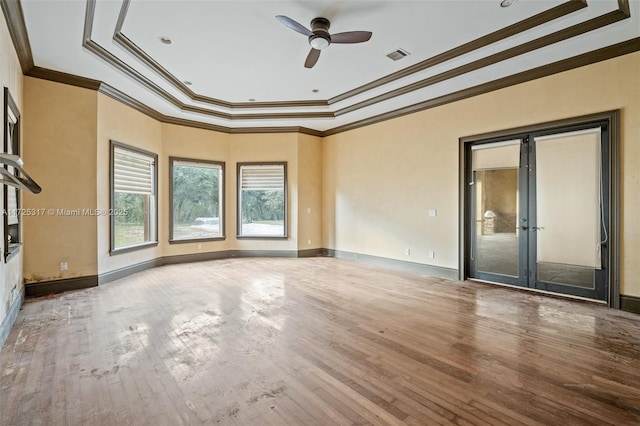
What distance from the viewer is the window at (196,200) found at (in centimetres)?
700

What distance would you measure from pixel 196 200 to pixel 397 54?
5.28 m

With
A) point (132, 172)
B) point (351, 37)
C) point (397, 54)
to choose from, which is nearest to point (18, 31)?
point (132, 172)

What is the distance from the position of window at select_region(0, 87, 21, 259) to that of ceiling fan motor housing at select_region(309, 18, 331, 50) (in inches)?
127

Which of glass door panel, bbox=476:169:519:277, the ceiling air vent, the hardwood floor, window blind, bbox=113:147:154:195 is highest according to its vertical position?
the ceiling air vent

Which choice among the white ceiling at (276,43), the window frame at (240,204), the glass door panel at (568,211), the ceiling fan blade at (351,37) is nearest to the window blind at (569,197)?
the glass door panel at (568,211)

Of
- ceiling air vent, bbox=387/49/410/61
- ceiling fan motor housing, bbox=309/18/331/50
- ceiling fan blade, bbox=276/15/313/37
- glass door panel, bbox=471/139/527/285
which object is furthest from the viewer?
glass door panel, bbox=471/139/527/285

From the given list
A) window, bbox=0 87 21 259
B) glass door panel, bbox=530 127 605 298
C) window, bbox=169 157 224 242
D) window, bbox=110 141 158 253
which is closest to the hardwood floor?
glass door panel, bbox=530 127 605 298

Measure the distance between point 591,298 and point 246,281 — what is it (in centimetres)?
497

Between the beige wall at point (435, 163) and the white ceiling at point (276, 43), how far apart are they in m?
0.39

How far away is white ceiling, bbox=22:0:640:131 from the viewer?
133 inches

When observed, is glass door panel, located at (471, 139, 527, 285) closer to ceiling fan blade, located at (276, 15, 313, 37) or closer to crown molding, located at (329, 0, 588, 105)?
crown molding, located at (329, 0, 588, 105)

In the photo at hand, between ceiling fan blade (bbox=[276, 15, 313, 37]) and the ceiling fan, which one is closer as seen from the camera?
ceiling fan blade (bbox=[276, 15, 313, 37])

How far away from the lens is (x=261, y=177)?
307 inches

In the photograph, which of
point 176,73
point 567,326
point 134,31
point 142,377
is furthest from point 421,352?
point 176,73
